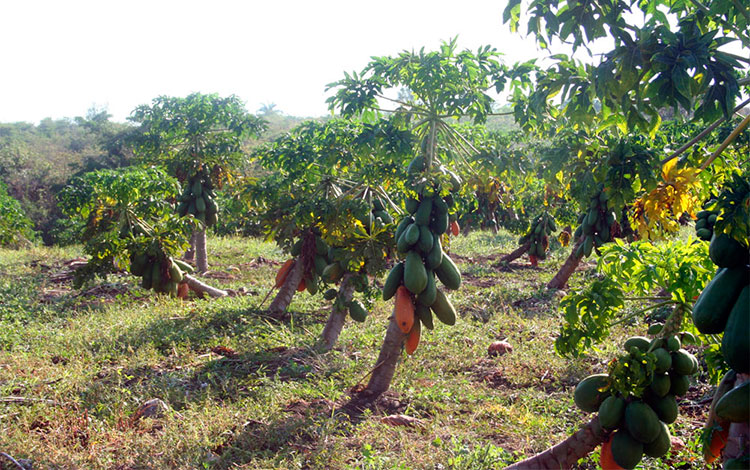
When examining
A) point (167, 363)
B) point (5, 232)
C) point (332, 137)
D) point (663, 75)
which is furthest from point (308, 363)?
point (5, 232)

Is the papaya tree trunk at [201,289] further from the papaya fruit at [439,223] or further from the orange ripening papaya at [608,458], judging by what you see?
the orange ripening papaya at [608,458]

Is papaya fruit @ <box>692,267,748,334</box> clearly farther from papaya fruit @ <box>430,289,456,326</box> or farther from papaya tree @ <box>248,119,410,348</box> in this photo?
papaya tree @ <box>248,119,410,348</box>

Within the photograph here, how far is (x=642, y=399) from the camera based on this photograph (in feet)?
7.84

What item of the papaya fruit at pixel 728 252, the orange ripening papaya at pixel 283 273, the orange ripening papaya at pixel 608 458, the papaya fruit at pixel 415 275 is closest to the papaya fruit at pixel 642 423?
the orange ripening papaya at pixel 608 458

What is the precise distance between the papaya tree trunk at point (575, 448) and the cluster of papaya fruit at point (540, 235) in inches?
356

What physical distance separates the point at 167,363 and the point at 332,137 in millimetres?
2750

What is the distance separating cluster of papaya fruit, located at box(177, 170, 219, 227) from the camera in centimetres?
967

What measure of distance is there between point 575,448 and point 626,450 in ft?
0.86

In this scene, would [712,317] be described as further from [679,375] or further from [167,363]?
[167,363]

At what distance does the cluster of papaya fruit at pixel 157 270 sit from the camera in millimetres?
6859

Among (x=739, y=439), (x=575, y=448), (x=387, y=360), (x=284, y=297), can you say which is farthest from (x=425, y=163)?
(x=284, y=297)

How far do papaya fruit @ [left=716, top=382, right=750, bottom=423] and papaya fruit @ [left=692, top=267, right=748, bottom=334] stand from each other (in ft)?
0.58

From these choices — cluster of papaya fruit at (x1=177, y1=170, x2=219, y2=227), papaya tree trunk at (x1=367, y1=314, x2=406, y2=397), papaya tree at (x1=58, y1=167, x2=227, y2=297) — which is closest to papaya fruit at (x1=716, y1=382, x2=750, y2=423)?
papaya tree trunk at (x1=367, y1=314, x2=406, y2=397)

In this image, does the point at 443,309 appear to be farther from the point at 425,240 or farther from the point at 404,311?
the point at 425,240
